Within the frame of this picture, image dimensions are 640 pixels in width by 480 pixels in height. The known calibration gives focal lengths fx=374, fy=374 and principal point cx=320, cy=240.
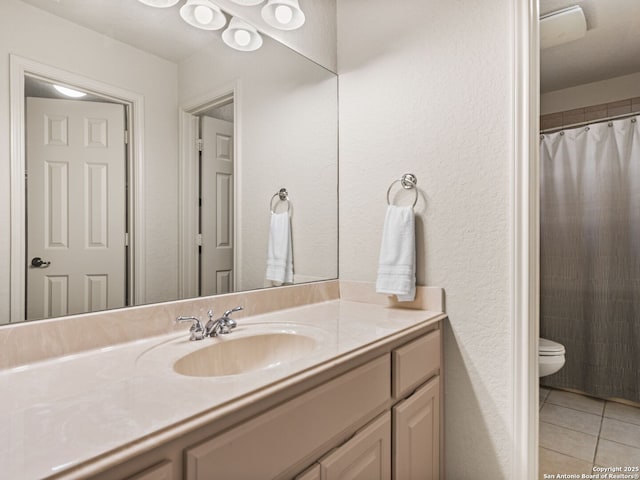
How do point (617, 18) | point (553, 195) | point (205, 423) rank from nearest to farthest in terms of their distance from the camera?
point (205, 423) → point (617, 18) → point (553, 195)

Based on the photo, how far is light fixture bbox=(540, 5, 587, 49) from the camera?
185cm

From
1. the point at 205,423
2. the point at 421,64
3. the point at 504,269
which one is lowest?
the point at 205,423

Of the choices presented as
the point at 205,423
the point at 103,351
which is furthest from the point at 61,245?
the point at 205,423

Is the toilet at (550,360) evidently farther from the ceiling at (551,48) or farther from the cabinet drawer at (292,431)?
the ceiling at (551,48)

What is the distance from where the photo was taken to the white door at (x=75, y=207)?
3.02 ft

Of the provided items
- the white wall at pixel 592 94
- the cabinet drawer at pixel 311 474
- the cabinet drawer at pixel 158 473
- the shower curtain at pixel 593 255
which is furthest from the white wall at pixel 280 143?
the white wall at pixel 592 94

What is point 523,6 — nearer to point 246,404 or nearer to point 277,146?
point 277,146

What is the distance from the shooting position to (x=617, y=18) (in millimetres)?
2055

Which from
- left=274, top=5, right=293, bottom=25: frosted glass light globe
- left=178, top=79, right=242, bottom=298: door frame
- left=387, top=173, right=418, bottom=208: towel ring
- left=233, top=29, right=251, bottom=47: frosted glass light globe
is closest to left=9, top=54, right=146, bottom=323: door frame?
left=178, top=79, right=242, bottom=298: door frame

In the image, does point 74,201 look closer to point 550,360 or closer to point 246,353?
point 246,353

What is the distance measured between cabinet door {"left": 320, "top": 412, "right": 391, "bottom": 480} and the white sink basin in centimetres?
26

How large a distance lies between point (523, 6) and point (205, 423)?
5.11ft

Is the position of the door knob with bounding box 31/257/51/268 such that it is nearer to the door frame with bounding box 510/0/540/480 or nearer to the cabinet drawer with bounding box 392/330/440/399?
the cabinet drawer with bounding box 392/330/440/399

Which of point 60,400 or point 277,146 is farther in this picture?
point 277,146
